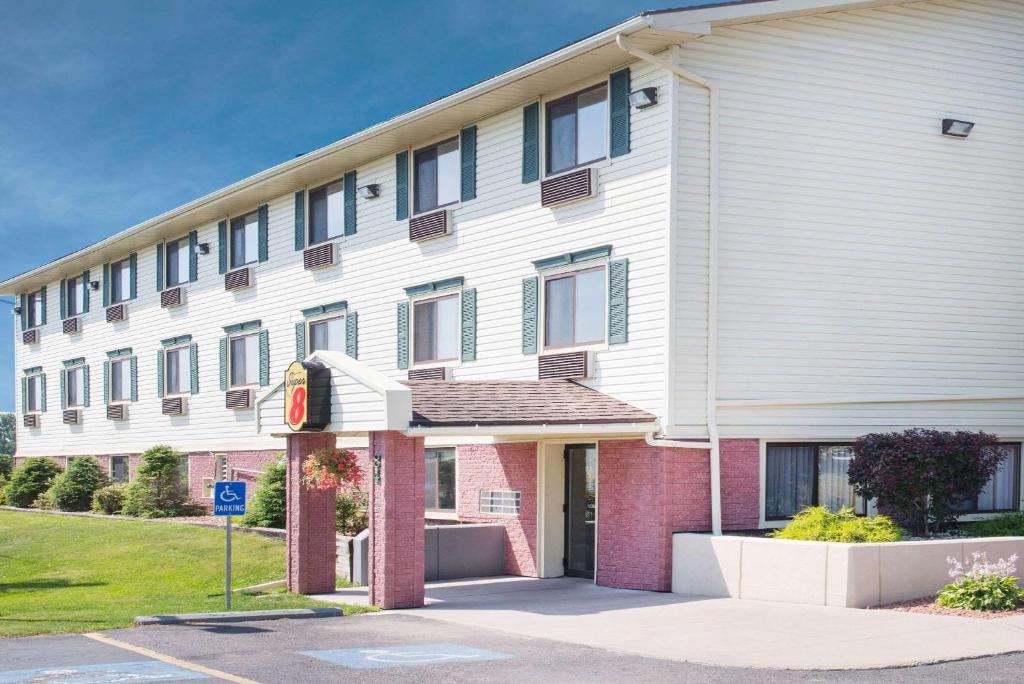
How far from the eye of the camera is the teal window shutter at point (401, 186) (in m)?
24.2

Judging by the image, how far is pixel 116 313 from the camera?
3675 cm

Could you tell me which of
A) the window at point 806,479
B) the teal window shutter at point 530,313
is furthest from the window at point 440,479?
the window at point 806,479

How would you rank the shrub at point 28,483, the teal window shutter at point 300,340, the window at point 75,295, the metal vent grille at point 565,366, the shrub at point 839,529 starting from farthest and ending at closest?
the window at point 75,295, the shrub at point 28,483, the teal window shutter at point 300,340, the metal vent grille at point 565,366, the shrub at point 839,529

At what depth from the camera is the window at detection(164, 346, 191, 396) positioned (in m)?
33.3

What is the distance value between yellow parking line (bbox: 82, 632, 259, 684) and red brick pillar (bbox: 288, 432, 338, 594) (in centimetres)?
458

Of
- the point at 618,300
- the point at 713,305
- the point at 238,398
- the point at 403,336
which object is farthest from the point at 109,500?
the point at 713,305

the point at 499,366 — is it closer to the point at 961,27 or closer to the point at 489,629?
the point at 489,629

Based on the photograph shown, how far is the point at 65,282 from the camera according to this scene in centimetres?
4109

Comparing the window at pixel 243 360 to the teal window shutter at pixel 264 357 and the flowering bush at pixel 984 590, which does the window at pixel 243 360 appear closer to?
the teal window shutter at pixel 264 357

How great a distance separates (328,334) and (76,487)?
41.1ft

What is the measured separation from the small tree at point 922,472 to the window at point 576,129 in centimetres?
663

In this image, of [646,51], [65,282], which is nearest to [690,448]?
[646,51]

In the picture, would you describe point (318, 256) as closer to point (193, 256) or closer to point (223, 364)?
point (223, 364)

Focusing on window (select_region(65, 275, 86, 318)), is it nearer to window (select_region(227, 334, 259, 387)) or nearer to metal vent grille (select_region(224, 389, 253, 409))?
window (select_region(227, 334, 259, 387))
